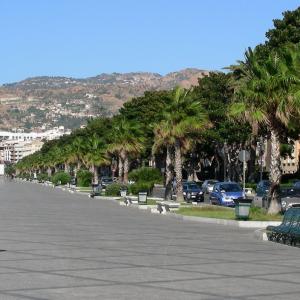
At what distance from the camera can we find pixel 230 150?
3255 inches

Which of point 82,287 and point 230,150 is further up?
point 230,150

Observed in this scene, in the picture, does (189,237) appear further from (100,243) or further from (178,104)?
(178,104)

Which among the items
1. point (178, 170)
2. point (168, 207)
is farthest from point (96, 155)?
point (168, 207)

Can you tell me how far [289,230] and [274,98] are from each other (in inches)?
422

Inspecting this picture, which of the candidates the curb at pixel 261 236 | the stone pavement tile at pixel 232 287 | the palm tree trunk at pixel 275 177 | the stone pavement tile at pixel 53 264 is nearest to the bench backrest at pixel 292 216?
the curb at pixel 261 236

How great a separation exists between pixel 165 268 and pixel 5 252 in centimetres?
466

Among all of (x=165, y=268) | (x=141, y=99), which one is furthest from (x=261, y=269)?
(x=141, y=99)

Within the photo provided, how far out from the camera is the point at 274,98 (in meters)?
30.7

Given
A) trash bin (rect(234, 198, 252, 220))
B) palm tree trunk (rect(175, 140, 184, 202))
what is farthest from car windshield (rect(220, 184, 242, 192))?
trash bin (rect(234, 198, 252, 220))

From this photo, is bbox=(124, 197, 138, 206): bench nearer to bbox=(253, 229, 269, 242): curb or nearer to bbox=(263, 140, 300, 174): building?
bbox=(253, 229, 269, 242): curb

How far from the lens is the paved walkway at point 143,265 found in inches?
467

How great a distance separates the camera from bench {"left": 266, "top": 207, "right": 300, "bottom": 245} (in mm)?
20434

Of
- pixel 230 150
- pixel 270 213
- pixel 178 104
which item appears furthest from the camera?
pixel 230 150

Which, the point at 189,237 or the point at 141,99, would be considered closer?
the point at 189,237
